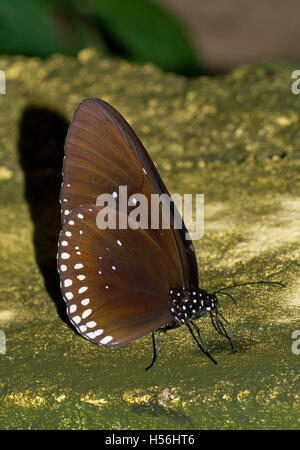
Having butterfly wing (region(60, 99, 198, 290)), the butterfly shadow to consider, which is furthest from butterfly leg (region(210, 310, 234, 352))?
the butterfly shadow

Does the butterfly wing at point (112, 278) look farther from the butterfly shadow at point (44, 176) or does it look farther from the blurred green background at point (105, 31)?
the blurred green background at point (105, 31)

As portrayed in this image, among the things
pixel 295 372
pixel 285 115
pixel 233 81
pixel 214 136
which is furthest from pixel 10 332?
pixel 233 81

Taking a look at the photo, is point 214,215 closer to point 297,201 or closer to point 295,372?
point 297,201

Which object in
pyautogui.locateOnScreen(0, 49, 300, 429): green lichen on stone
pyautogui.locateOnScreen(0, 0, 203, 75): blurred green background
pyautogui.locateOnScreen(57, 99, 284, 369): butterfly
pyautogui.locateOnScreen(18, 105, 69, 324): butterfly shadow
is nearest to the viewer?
pyautogui.locateOnScreen(0, 49, 300, 429): green lichen on stone

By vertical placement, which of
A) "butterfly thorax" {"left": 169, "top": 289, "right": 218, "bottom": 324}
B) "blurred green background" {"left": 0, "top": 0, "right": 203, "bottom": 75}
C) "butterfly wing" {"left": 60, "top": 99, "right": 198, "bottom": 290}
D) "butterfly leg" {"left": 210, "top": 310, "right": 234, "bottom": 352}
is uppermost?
"blurred green background" {"left": 0, "top": 0, "right": 203, "bottom": 75}

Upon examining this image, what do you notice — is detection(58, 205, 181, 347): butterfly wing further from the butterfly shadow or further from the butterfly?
the butterfly shadow

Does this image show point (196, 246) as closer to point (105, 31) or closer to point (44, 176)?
point (44, 176)

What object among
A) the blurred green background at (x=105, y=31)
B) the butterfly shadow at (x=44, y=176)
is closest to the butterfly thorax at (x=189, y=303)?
the butterfly shadow at (x=44, y=176)
